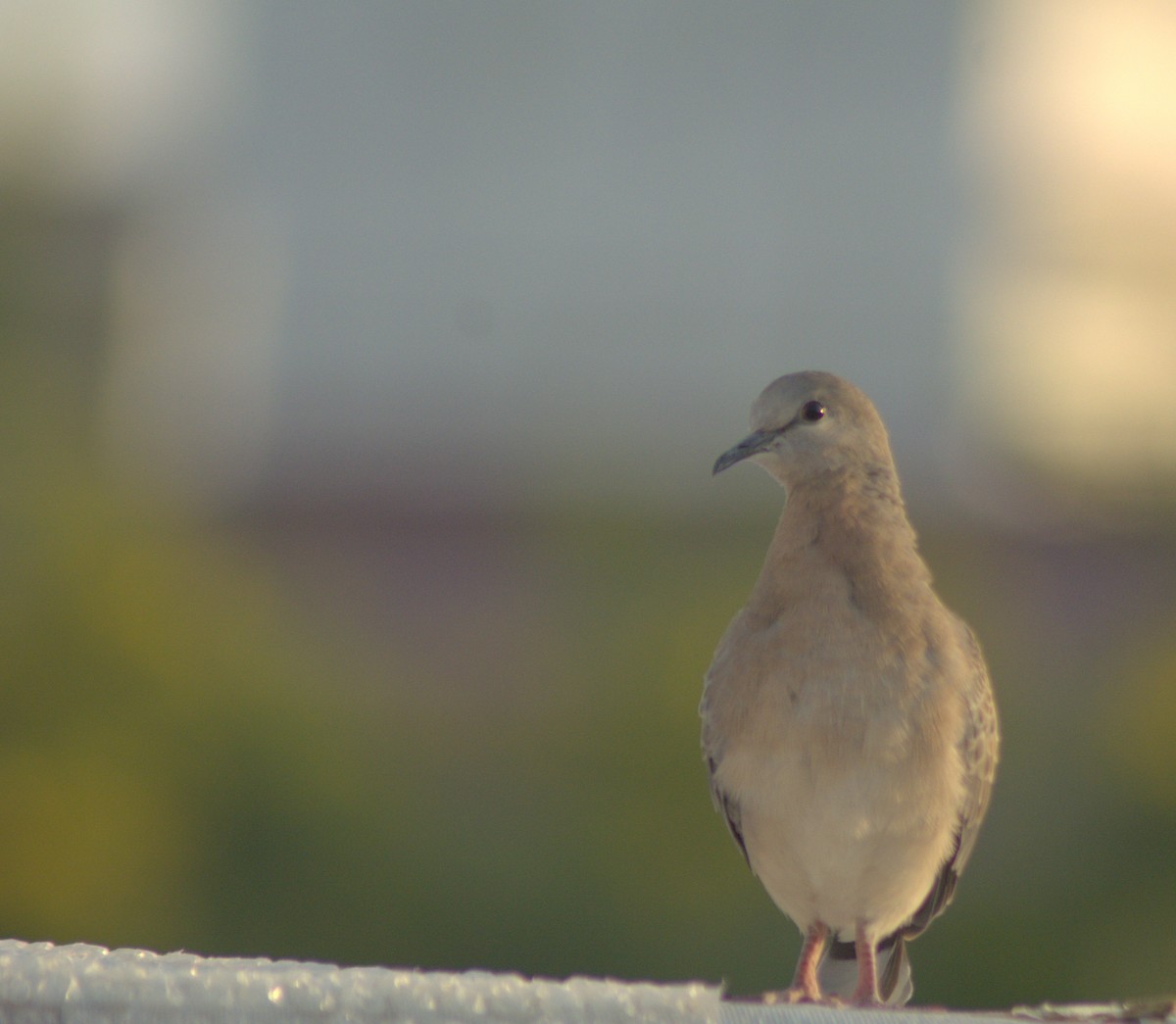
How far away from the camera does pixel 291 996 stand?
3.28 ft

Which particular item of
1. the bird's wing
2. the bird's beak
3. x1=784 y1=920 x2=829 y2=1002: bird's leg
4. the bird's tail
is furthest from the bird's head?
the bird's tail

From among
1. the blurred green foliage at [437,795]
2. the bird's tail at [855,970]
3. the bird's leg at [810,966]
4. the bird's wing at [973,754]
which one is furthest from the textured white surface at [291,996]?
the blurred green foliage at [437,795]

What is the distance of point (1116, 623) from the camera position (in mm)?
6195

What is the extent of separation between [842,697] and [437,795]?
3050 mm

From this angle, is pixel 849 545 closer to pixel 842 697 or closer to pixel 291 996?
pixel 842 697

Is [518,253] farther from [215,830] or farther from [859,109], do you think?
[215,830]

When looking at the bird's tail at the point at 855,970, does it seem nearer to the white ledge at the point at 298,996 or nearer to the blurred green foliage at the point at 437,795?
the white ledge at the point at 298,996

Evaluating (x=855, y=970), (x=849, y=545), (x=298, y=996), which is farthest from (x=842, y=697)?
(x=298, y=996)

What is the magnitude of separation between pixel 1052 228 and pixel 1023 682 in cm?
364

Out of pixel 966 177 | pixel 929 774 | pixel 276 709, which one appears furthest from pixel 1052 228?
pixel 929 774

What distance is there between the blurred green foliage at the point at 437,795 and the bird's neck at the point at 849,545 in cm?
232

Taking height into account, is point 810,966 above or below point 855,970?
above

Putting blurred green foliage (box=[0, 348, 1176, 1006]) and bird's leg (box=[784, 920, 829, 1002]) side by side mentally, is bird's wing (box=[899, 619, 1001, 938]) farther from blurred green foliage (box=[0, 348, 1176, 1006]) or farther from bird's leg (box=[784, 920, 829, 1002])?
blurred green foliage (box=[0, 348, 1176, 1006])

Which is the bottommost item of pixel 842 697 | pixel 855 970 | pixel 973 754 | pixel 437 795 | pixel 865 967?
pixel 437 795
